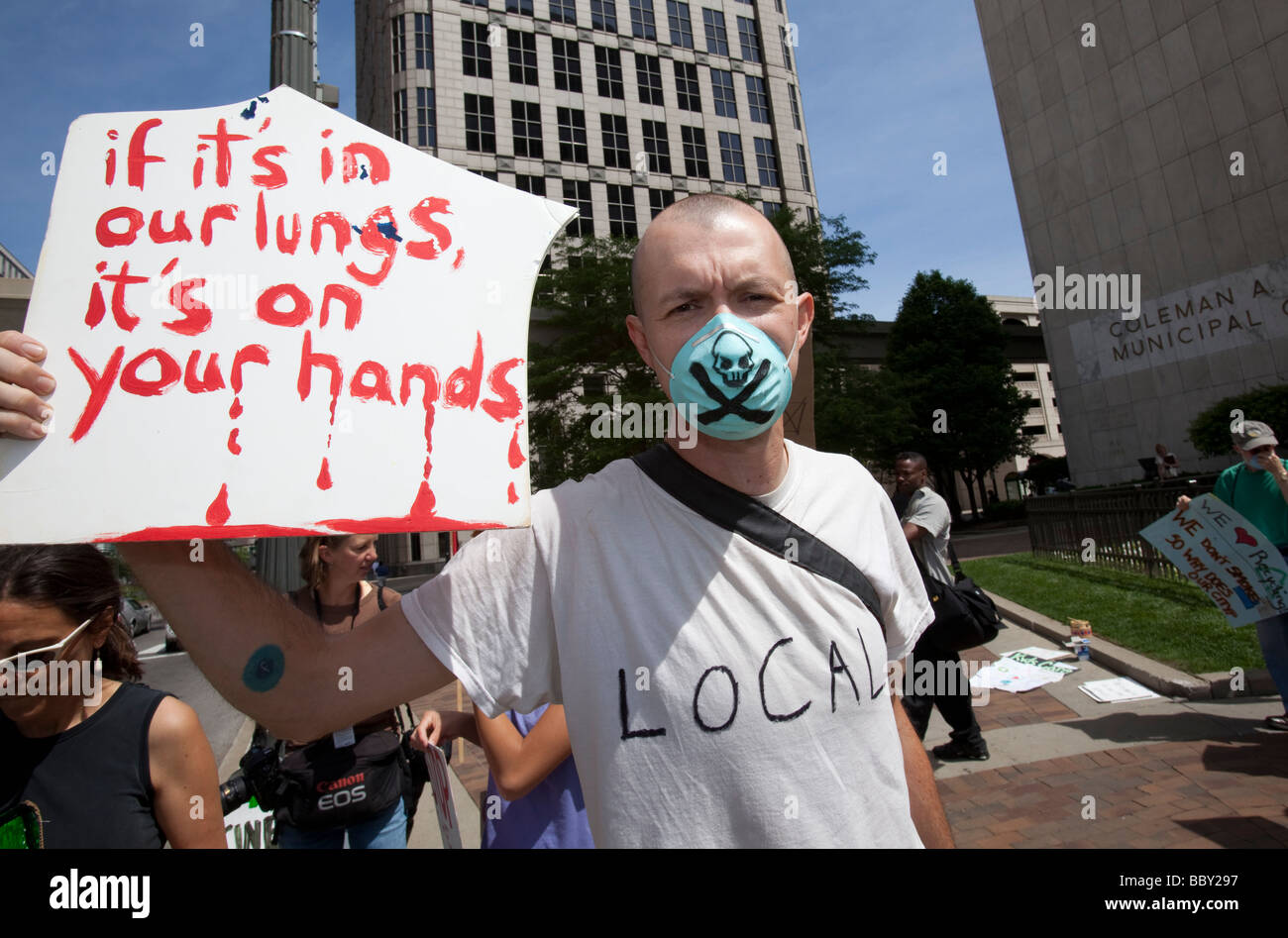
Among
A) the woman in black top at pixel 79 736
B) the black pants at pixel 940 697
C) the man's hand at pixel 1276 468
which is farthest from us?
the black pants at pixel 940 697

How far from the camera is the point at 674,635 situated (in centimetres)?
114

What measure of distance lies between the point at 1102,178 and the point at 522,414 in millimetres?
27584

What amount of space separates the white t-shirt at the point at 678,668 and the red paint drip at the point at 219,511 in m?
0.29

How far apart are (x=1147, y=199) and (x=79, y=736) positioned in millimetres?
27225

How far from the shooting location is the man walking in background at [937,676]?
4.78 m

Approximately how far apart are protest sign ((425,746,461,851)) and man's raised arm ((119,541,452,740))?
1.37 meters

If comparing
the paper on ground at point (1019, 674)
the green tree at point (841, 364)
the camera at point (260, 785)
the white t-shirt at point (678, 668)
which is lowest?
the paper on ground at point (1019, 674)

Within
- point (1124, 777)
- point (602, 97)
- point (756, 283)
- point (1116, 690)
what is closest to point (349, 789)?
point (756, 283)

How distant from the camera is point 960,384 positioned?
32.8m

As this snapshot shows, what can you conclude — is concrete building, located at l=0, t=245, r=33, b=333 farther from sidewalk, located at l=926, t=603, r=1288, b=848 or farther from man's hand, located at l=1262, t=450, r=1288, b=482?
man's hand, located at l=1262, t=450, r=1288, b=482

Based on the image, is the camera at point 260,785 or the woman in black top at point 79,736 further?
the camera at point 260,785

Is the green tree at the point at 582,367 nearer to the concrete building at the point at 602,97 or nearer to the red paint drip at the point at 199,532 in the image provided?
the concrete building at the point at 602,97

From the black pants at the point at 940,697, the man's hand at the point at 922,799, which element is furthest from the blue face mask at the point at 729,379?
the black pants at the point at 940,697

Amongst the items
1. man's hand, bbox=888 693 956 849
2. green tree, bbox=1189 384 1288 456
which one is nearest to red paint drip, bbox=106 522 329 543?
man's hand, bbox=888 693 956 849
